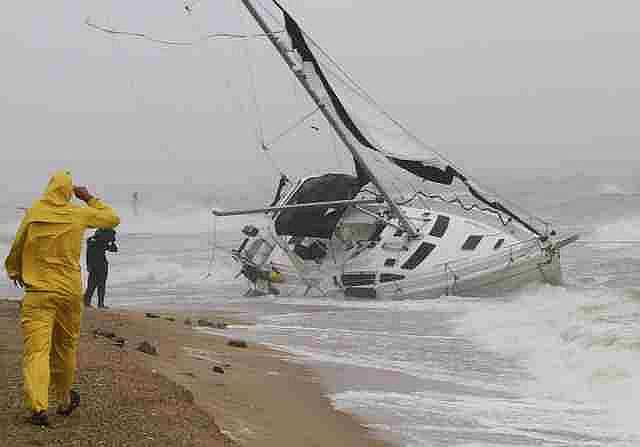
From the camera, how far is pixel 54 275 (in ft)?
19.5

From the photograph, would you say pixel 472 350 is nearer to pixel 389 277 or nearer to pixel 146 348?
pixel 146 348

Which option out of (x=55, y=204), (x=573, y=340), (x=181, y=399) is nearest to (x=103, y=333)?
(x=181, y=399)

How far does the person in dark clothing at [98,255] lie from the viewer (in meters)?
14.4

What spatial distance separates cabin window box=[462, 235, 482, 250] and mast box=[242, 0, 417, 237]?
1.12m

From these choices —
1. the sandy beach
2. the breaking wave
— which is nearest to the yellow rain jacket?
the sandy beach

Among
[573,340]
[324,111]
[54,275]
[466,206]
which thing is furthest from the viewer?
[466,206]

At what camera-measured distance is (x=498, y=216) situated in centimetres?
2112

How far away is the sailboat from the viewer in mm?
19453

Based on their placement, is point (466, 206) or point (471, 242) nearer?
point (471, 242)

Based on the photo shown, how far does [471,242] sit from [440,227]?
869mm

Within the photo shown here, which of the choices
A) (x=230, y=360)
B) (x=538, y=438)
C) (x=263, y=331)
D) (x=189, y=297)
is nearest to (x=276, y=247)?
(x=189, y=297)

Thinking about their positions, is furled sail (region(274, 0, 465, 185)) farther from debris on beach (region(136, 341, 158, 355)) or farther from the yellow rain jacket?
the yellow rain jacket

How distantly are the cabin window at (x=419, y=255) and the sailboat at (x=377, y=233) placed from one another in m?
0.03

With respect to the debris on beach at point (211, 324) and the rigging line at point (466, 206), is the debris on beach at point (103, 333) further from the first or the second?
the rigging line at point (466, 206)
